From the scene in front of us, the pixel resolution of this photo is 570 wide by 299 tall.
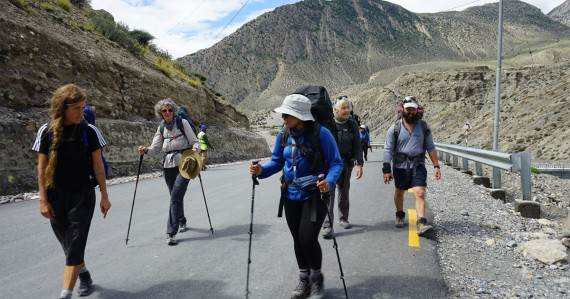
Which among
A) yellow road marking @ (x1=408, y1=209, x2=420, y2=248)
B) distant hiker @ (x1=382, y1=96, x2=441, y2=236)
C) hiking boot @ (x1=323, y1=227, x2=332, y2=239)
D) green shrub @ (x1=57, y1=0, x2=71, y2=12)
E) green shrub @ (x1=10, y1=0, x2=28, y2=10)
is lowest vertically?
yellow road marking @ (x1=408, y1=209, x2=420, y2=248)

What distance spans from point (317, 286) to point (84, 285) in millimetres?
2234

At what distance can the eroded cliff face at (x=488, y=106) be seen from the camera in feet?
92.4

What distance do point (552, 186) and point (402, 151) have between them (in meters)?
9.74

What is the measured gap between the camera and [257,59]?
418 feet

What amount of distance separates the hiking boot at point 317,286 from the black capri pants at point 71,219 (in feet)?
6.58

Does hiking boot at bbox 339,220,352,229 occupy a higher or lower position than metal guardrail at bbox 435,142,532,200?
lower

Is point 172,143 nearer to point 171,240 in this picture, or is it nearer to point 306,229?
point 171,240

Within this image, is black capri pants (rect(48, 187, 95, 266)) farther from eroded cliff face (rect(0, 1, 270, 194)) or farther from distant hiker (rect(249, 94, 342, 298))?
eroded cliff face (rect(0, 1, 270, 194))

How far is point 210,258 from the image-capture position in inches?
195

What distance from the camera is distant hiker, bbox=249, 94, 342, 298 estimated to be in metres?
3.63

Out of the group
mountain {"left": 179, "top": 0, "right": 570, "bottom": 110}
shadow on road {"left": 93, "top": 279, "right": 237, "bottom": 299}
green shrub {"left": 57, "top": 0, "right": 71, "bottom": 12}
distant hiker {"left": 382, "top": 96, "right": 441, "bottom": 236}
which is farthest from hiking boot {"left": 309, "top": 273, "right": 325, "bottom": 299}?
mountain {"left": 179, "top": 0, "right": 570, "bottom": 110}

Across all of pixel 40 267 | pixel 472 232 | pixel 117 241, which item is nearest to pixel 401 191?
pixel 472 232

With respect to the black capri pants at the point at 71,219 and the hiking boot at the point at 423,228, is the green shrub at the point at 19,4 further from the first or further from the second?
the hiking boot at the point at 423,228

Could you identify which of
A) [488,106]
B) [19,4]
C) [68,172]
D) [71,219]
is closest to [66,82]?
[19,4]
